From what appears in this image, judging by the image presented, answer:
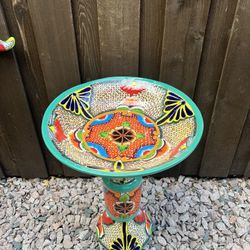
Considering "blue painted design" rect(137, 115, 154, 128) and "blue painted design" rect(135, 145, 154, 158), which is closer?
"blue painted design" rect(135, 145, 154, 158)

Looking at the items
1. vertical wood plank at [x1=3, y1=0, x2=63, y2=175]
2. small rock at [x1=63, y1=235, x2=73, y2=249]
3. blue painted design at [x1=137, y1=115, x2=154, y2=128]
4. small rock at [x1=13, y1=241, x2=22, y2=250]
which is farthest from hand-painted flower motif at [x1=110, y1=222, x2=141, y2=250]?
vertical wood plank at [x1=3, y1=0, x2=63, y2=175]

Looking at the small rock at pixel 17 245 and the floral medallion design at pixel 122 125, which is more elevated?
the floral medallion design at pixel 122 125

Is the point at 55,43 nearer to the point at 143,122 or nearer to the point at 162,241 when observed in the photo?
the point at 143,122

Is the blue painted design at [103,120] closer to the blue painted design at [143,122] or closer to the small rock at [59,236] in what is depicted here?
the blue painted design at [143,122]

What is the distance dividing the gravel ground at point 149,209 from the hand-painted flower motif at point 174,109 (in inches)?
28.9

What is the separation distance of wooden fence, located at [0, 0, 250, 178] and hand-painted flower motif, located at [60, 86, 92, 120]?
0.17 metres

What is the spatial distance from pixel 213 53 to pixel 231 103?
12.9 inches

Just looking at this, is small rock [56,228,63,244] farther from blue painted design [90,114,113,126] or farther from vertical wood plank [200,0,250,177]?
vertical wood plank [200,0,250,177]

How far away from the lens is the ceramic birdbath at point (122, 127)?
1277 mm

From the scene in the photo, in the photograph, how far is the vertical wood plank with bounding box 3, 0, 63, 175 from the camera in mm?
1436

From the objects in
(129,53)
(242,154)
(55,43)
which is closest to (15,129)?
(55,43)

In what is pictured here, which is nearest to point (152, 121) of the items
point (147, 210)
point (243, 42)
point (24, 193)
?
point (243, 42)

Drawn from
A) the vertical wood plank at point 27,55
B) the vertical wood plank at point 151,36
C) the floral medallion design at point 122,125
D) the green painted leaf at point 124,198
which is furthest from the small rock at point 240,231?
the vertical wood plank at point 27,55

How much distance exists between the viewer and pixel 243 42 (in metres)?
1.50
